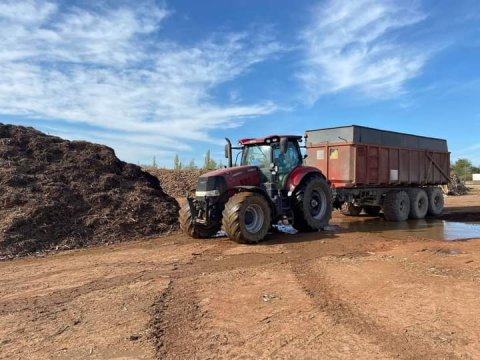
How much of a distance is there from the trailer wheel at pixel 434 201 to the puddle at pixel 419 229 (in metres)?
1.47

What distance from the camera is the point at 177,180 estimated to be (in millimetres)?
25219

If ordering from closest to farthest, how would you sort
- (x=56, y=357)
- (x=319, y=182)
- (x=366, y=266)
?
(x=56, y=357) < (x=366, y=266) < (x=319, y=182)

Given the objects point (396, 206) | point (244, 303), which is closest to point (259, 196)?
point (244, 303)

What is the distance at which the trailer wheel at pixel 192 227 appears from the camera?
10594 mm

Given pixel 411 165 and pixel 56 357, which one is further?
pixel 411 165

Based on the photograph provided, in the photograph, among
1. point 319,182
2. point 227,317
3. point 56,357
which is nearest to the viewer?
point 56,357

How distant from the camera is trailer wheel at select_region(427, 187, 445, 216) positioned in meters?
17.3

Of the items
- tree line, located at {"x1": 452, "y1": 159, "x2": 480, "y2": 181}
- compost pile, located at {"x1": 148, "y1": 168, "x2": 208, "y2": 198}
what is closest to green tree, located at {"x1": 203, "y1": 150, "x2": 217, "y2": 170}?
compost pile, located at {"x1": 148, "y1": 168, "x2": 208, "y2": 198}

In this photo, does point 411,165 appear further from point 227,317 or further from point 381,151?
point 227,317

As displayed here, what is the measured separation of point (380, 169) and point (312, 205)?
13.7 feet

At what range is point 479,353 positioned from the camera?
13.4ft

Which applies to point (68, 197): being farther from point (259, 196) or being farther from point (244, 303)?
point (244, 303)

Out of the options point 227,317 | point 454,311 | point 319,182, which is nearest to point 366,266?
point 454,311

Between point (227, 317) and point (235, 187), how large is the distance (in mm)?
5365
